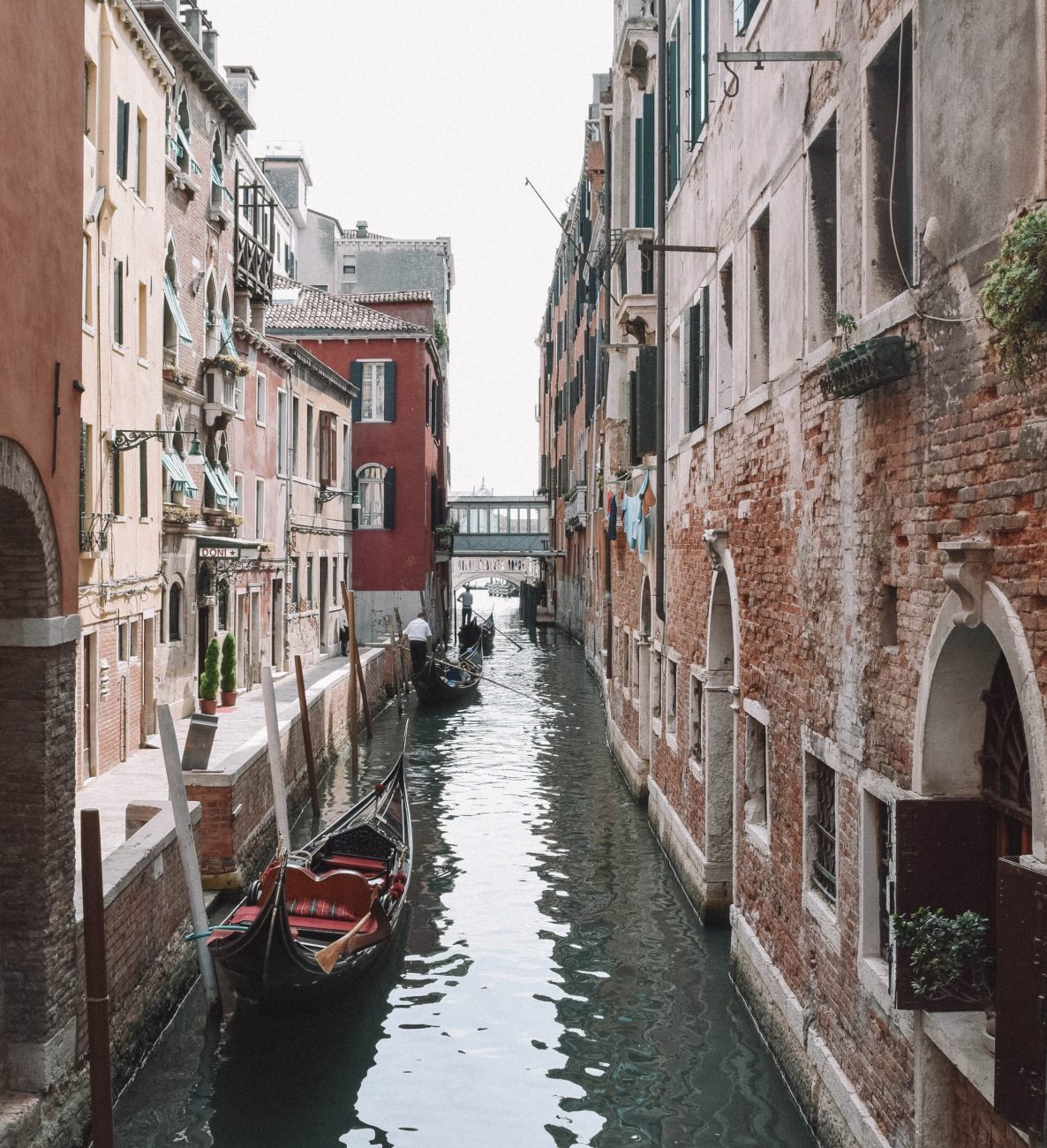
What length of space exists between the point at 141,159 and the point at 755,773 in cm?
993

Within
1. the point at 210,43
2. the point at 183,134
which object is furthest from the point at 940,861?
the point at 210,43

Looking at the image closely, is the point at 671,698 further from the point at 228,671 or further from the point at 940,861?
the point at 228,671

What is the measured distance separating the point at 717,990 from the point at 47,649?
4.48m

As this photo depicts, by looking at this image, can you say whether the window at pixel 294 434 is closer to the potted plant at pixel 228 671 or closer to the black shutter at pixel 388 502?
the black shutter at pixel 388 502

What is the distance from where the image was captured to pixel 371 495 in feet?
94.9

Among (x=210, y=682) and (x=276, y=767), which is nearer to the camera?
(x=276, y=767)

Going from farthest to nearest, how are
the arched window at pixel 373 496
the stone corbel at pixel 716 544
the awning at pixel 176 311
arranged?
the arched window at pixel 373 496 → the awning at pixel 176 311 → the stone corbel at pixel 716 544

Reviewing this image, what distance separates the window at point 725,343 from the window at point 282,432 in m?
A: 14.1

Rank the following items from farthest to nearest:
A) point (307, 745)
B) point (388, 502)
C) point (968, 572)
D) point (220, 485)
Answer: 1. point (388, 502)
2. point (220, 485)
3. point (307, 745)
4. point (968, 572)

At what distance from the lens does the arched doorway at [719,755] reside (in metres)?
8.87

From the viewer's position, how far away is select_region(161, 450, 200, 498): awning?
49.5ft

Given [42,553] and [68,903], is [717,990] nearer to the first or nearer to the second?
[68,903]

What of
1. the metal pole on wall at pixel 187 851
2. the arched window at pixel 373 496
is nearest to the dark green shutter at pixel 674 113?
the metal pole on wall at pixel 187 851

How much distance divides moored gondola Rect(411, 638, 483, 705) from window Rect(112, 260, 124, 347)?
31.9 ft
